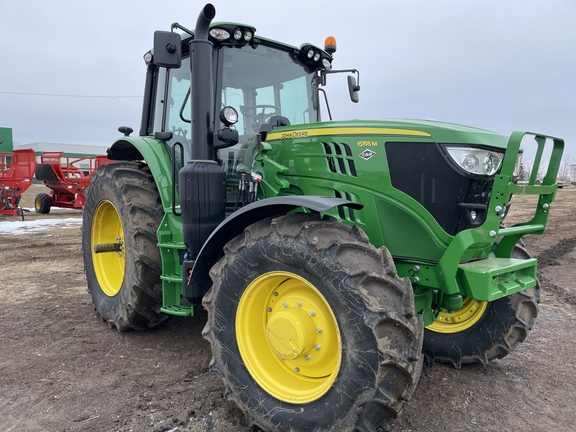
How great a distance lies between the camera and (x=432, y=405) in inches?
115

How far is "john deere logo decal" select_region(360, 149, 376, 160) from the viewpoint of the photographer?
2.92 metres

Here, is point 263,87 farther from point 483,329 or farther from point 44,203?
point 44,203

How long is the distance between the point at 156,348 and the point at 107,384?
26.1 inches

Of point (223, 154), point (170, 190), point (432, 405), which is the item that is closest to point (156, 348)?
point (170, 190)

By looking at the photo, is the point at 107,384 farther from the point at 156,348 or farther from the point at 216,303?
the point at 216,303

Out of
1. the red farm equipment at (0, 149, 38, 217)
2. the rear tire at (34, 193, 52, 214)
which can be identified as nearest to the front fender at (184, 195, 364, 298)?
the red farm equipment at (0, 149, 38, 217)

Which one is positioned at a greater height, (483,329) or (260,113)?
(260,113)

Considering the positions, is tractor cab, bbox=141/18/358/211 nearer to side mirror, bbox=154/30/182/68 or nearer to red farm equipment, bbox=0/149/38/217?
side mirror, bbox=154/30/182/68

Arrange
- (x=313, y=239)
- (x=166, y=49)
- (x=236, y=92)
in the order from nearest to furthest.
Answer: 1. (x=313, y=239)
2. (x=166, y=49)
3. (x=236, y=92)

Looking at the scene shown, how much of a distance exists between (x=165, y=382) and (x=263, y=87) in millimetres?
2449

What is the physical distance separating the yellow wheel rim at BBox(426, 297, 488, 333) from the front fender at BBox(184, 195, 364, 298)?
1366 mm

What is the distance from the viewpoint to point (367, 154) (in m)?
2.94

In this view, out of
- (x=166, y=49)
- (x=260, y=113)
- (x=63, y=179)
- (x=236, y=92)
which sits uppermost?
(x=166, y=49)

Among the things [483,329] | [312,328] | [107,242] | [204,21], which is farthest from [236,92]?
[483,329]
